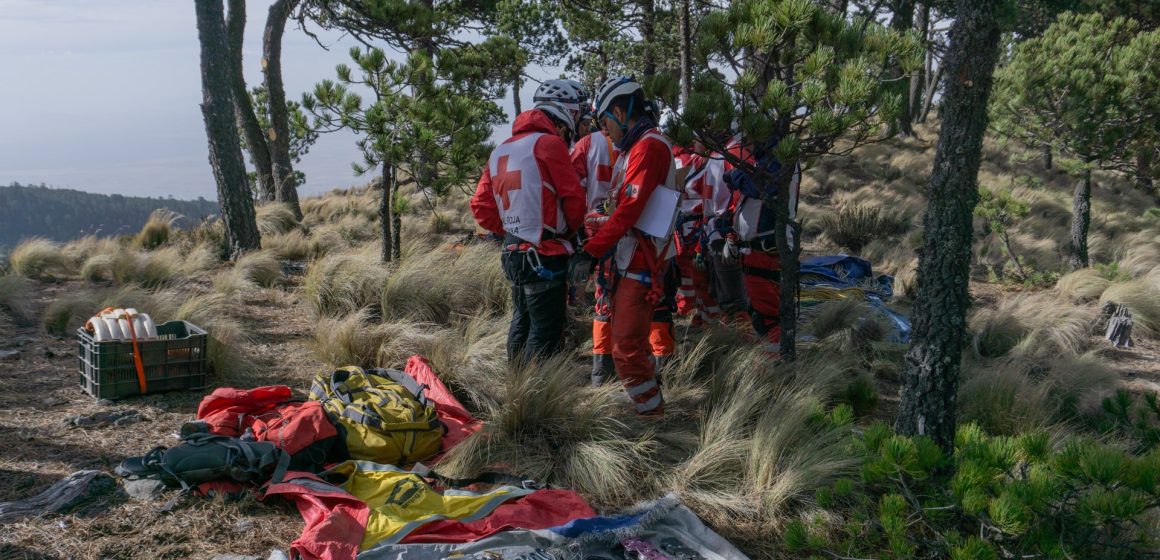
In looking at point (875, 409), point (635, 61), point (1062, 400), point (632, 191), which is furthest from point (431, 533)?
point (635, 61)

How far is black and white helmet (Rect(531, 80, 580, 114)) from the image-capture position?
4.74m

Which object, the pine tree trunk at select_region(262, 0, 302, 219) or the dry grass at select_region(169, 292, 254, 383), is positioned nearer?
the dry grass at select_region(169, 292, 254, 383)

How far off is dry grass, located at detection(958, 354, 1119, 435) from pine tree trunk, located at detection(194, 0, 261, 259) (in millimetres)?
7966

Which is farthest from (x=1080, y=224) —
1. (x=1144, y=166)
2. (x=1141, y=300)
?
(x=1141, y=300)

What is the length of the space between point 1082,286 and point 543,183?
8.44m

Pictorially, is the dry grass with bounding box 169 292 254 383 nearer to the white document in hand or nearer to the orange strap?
the orange strap

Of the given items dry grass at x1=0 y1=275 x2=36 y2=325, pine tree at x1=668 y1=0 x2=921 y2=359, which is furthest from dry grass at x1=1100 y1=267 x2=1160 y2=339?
dry grass at x1=0 y1=275 x2=36 y2=325

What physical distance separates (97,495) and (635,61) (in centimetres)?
883

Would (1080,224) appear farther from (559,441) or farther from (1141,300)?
(559,441)

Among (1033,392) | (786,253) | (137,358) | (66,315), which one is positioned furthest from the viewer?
(66,315)

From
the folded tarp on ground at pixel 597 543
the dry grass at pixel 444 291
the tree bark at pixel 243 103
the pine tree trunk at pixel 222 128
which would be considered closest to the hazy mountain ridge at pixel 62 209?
the tree bark at pixel 243 103

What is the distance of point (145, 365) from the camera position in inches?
191

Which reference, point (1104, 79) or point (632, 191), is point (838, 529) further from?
point (1104, 79)

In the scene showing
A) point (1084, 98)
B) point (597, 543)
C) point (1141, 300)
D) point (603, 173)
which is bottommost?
point (597, 543)
